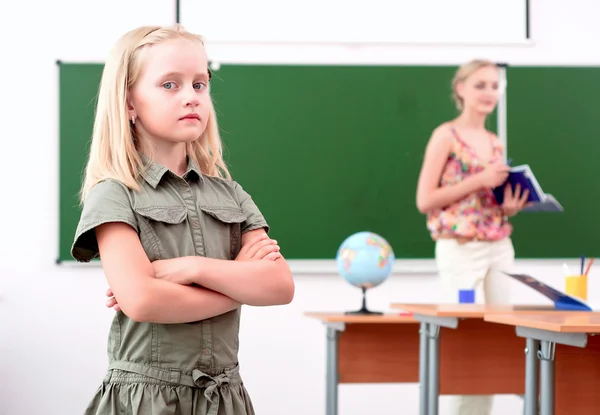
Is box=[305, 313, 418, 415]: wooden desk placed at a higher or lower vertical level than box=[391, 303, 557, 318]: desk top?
lower

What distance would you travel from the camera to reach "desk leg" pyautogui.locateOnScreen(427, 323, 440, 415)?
3.08 meters

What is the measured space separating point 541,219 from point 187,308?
4076 millimetres

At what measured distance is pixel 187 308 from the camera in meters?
1.42

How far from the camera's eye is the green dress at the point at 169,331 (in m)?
1.39

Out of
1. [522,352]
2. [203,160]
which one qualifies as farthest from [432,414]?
[203,160]

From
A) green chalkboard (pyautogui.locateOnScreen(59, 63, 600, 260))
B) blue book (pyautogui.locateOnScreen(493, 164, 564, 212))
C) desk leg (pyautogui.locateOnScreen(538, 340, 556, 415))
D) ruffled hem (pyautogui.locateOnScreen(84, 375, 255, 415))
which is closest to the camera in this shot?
ruffled hem (pyautogui.locateOnScreen(84, 375, 255, 415))

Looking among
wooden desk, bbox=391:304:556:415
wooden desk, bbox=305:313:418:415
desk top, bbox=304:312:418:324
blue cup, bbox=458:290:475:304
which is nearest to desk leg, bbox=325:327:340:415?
wooden desk, bbox=305:313:418:415

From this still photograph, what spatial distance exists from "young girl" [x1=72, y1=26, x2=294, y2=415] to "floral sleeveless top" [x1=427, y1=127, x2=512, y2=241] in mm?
2254

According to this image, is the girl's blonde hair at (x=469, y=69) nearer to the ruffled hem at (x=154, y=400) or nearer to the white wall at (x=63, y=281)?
the white wall at (x=63, y=281)

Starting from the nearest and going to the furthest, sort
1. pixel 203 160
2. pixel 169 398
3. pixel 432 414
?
pixel 169 398, pixel 203 160, pixel 432 414

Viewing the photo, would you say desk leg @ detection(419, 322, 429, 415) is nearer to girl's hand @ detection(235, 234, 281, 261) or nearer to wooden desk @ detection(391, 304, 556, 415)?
wooden desk @ detection(391, 304, 556, 415)

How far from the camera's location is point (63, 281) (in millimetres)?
4941

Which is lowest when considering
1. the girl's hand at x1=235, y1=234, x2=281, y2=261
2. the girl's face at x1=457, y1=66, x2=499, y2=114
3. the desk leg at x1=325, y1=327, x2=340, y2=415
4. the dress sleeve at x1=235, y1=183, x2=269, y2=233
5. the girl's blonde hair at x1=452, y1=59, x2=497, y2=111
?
the desk leg at x1=325, y1=327, x2=340, y2=415

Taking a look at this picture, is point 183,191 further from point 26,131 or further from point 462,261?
point 26,131
